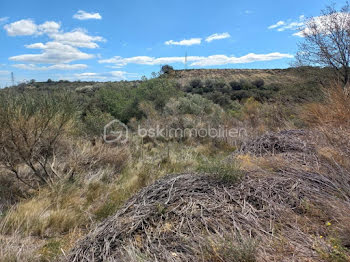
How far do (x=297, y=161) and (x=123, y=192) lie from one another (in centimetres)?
357

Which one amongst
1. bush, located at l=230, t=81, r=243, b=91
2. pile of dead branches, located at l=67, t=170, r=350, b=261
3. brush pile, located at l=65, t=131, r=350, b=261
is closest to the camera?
brush pile, located at l=65, t=131, r=350, b=261

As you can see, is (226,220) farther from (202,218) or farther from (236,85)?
(236,85)

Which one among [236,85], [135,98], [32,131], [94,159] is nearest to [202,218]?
[32,131]

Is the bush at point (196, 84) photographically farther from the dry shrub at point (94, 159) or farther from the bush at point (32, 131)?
the bush at point (32, 131)

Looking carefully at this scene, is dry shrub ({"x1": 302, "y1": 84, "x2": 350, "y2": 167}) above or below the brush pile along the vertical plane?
above

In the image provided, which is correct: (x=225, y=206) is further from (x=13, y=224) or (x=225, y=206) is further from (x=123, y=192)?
(x=13, y=224)

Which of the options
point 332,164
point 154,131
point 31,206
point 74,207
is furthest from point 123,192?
point 154,131

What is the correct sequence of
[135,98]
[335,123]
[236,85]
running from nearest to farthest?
1. [335,123]
2. [135,98]
3. [236,85]

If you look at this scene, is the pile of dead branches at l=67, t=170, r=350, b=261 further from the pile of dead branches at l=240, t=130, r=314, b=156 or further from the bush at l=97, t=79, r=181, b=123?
the bush at l=97, t=79, r=181, b=123

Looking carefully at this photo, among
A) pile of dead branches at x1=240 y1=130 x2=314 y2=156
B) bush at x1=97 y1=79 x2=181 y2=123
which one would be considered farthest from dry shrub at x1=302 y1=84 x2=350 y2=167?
bush at x1=97 y1=79 x2=181 y2=123

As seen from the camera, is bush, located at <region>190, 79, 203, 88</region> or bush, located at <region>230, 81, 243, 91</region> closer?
bush, located at <region>190, 79, 203, 88</region>

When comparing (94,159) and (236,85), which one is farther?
(236,85)

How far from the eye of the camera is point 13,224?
3658 mm

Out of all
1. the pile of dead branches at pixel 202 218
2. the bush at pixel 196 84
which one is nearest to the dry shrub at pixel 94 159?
the pile of dead branches at pixel 202 218
